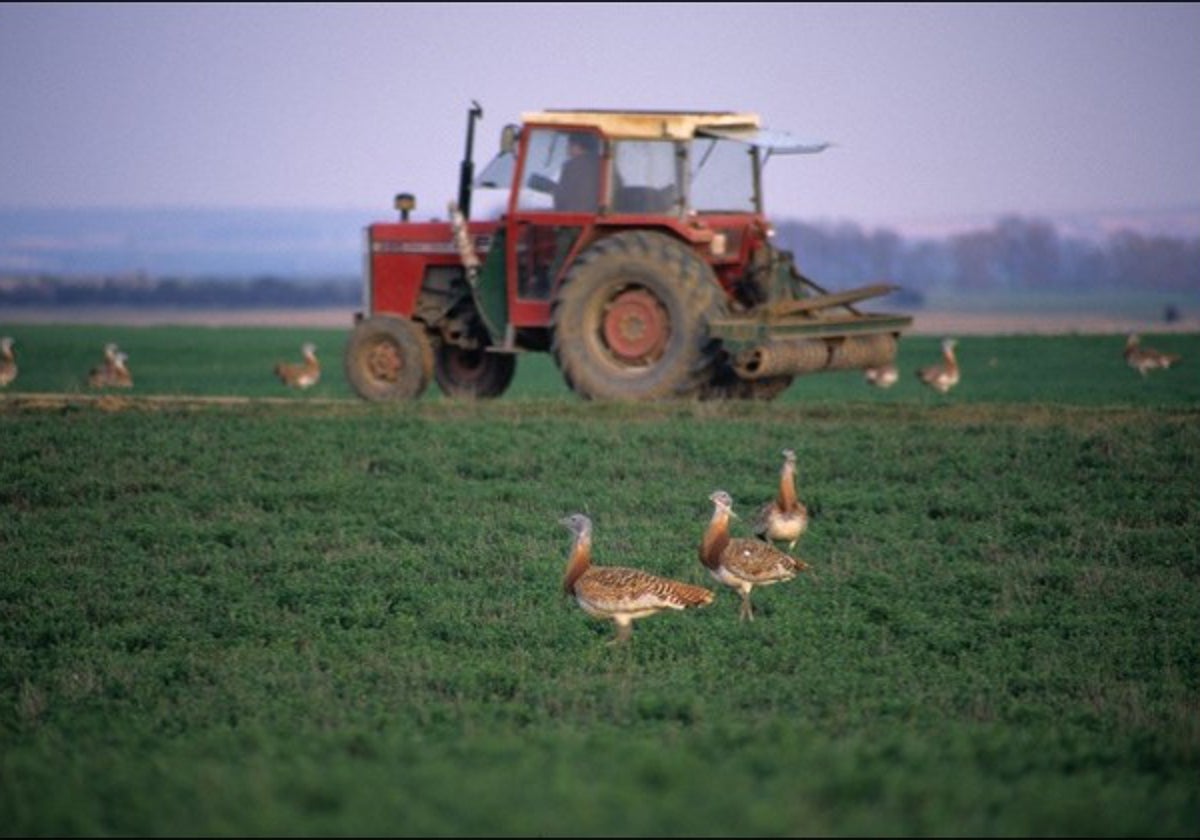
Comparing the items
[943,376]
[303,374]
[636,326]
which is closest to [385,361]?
[636,326]

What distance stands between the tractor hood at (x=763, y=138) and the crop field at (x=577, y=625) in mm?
3346

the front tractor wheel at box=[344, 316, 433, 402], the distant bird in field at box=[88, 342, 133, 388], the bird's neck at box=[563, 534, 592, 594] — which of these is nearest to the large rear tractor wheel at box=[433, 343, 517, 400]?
the front tractor wheel at box=[344, 316, 433, 402]

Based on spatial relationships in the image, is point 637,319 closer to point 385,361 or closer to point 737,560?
point 385,361

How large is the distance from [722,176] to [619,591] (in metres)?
11.9

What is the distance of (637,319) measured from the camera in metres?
21.2

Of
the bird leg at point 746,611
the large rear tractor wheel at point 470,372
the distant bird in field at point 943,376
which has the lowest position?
the bird leg at point 746,611

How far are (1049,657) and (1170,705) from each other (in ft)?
4.03

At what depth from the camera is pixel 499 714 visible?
9.38 meters

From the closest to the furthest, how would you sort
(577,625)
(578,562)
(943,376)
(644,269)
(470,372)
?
(578,562) → (577,625) → (644,269) → (470,372) → (943,376)

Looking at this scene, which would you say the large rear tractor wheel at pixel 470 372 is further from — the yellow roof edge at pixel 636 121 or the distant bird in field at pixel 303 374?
the distant bird in field at pixel 303 374

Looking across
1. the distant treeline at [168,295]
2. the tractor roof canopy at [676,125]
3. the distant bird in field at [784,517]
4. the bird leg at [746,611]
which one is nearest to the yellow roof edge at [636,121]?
the tractor roof canopy at [676,125]

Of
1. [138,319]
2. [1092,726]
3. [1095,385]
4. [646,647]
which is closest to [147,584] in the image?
[646,647]

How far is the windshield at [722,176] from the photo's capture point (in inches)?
856

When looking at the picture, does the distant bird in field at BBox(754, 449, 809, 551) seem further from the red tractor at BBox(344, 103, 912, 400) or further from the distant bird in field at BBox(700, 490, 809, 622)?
the red tractor at BBox(344, 103, 912, 400)
